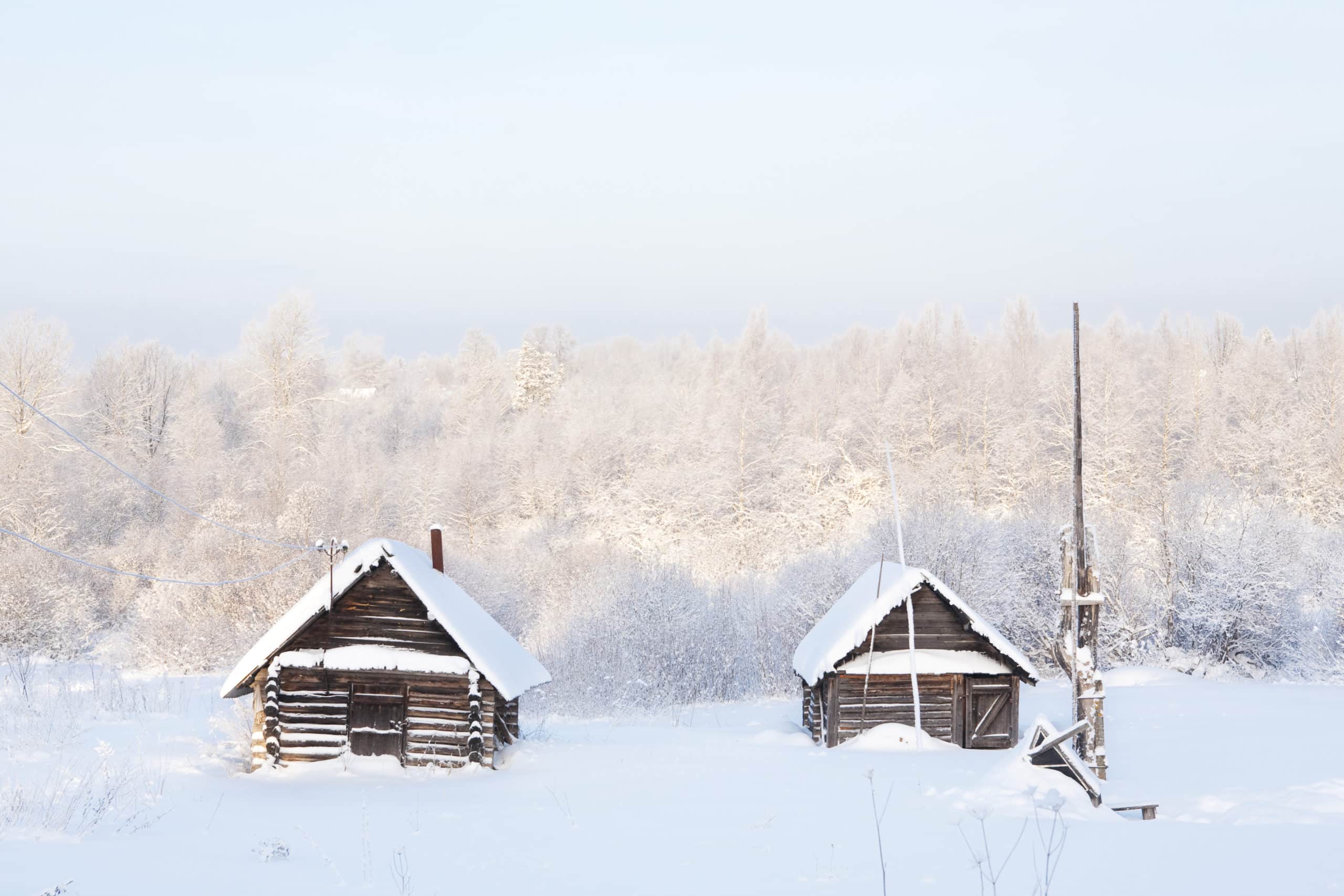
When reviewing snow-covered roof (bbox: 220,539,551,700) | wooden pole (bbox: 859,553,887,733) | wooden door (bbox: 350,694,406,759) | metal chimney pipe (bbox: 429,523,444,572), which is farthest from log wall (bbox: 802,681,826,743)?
wooden door (bbox: 350,694,406,759)

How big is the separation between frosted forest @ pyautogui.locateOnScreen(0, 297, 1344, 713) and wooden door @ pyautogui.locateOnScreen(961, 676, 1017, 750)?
879 centimetres

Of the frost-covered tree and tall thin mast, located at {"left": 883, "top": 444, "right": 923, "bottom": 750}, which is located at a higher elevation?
the frost-covered tree

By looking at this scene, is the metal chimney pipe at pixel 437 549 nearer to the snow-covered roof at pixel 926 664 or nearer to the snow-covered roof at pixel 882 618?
the snow-covered roof at pixel 882 618

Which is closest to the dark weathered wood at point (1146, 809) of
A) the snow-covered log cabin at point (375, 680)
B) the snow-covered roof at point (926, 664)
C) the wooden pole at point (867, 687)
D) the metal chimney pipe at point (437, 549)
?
the wooden pole at point (867, 687)

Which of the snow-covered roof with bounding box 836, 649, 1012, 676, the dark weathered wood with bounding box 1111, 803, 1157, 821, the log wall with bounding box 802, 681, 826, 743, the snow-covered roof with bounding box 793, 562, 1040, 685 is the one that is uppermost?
the snow-covered roof with bounding box 793, 562, 1040, 685

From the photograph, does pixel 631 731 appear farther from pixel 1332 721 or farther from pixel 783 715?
pixel 1332 721

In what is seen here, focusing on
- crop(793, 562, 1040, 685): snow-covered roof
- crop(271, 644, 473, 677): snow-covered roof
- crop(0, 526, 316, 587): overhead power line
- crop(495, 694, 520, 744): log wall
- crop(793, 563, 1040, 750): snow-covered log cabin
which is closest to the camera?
crop(0, 526, 316, 587): overhead power line

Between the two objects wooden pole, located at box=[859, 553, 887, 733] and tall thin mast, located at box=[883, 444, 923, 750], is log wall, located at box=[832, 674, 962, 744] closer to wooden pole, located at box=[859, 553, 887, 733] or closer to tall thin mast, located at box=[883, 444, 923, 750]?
wooden pole, located at box=[859, 553, 887, 733]

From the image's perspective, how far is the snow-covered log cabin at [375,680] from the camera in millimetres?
19312

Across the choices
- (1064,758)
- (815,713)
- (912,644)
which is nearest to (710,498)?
(815,713)

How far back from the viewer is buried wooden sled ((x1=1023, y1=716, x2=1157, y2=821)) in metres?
14.9

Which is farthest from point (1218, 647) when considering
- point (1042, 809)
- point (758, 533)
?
point (1042, 809)

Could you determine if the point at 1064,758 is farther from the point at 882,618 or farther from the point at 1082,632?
the point at 882,618

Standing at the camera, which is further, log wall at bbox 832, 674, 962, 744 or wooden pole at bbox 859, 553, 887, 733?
log wall at bbox 832, 674, 962, 744
